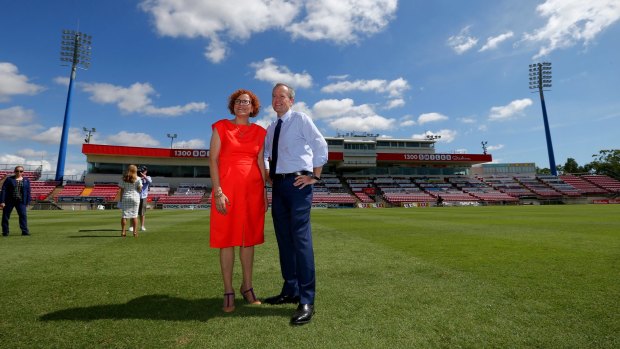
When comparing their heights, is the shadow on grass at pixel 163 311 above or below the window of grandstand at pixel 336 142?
below

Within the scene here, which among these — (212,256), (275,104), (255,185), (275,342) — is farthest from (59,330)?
(212,256)

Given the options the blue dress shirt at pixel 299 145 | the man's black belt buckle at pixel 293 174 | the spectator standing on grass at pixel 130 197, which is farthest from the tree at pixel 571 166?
the man's black belt buckle at pixel 293 174

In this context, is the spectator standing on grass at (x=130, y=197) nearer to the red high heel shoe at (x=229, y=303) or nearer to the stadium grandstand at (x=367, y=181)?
the red high heel shoe at (x=229, y=303)

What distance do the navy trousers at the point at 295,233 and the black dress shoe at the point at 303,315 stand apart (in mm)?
65

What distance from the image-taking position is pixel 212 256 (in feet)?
17.6

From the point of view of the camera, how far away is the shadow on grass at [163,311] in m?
2.55

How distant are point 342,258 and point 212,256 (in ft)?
7.31

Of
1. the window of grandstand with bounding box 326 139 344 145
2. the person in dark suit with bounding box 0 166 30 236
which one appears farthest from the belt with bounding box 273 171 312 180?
the window of grandstand with bounding box 326 139 344 145

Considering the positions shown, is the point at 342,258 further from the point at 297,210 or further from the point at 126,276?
the point at 126,276

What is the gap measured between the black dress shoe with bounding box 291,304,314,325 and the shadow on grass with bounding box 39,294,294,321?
198 millimetres

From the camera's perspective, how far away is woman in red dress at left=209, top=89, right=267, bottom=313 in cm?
297

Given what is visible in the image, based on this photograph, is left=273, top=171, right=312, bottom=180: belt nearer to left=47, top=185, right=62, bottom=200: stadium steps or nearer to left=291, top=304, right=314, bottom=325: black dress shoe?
left=291, top=304, right=314, bottom=325: black dress shoe

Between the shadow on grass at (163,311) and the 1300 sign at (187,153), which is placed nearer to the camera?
the shadow on grass at (163,311)

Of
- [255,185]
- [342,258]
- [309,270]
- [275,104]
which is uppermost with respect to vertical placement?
[275,104]
